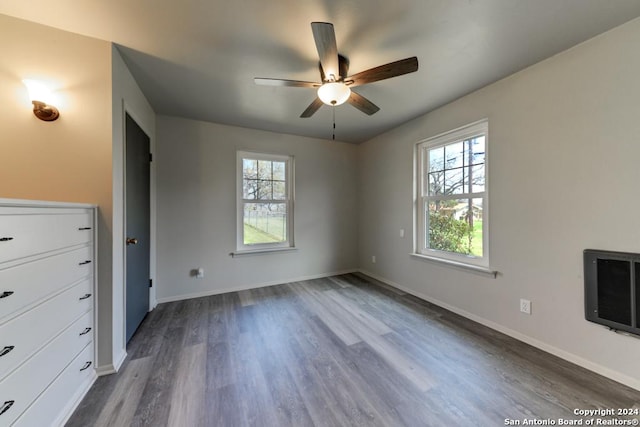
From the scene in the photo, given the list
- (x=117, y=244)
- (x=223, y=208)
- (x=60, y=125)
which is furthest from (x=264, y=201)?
(x=60, y=125)

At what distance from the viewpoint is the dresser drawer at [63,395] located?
114cm

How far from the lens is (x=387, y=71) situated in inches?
64.9

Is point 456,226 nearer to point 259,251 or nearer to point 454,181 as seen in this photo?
point 454,181

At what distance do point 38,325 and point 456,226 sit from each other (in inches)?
139

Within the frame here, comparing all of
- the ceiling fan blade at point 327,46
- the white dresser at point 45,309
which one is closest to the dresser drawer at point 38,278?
the white dresser at point 45,309

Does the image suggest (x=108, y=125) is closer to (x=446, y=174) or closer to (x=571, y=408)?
(x=446, y=174)

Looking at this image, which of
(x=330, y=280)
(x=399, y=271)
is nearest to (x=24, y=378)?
(x=330, y=280)

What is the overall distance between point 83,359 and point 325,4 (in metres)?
2.76

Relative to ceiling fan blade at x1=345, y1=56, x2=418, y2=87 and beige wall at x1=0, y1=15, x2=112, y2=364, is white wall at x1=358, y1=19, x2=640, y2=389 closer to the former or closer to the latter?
ceiling fan blade at x1=345, y1=56, x2=418, y2=87

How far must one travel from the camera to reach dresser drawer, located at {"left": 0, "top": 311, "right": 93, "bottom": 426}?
3.28 feet

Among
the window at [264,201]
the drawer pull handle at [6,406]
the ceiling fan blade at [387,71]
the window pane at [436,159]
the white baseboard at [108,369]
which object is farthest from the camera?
the window at [264,201]

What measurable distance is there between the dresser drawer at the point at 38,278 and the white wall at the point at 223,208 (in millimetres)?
1583

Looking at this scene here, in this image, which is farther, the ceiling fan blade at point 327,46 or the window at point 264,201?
the window at point 264,201

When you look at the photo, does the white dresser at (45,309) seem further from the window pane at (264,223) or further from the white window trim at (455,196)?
the white window trim at (455,196)
